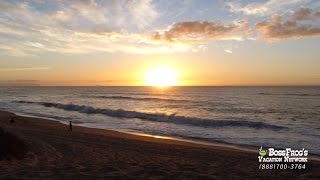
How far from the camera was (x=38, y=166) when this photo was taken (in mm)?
10086

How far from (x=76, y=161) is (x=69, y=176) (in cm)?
256

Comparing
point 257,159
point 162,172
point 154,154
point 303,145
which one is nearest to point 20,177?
point 162,172

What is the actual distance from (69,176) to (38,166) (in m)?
1.75

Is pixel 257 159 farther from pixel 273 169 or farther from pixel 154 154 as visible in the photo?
pixel 154 154

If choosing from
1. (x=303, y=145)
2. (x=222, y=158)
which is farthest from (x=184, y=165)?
(x=303, y=145)

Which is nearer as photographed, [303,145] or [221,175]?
[221,175]

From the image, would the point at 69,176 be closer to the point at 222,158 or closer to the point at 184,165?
the point at 184,165

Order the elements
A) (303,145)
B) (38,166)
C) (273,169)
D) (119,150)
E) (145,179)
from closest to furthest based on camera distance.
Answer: (145,179) < (38,166) < (273,169) < (119,150) < (303,145)

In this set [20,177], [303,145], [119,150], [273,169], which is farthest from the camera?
[303,145]

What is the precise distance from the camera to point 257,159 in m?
13.8

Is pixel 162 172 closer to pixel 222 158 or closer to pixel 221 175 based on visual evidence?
pixel 221 175

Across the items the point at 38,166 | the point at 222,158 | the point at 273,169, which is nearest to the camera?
the point at 38,166

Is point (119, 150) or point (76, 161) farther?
point (119, 150)

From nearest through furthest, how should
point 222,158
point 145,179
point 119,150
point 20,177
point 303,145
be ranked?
point 20,177, point 145,179, point 222,158, point 119,150, point 303,145
